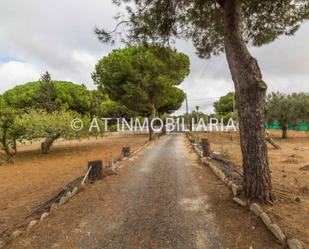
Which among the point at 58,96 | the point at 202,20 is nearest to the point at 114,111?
the point at 58,96

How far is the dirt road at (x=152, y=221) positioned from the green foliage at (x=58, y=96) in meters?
24.6

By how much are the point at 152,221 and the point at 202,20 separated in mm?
5110

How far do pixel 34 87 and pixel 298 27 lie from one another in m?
31.8

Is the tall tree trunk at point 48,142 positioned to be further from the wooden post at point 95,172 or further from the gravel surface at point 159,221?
the gravel surface at point 159,221

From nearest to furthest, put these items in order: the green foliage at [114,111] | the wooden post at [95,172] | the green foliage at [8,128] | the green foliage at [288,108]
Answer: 1. the wooden post at [95,172]
2. the green foliage at [8,128]
3. the green foliage at [288,108]
4. the green foliage at [114,111]

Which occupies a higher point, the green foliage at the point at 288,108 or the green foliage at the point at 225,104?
the green foliage at the point at 225,104

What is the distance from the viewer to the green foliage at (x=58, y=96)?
28.5 m

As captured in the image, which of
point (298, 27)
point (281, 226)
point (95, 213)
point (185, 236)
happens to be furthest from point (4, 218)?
point (298, 27)

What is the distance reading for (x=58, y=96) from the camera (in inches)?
1152

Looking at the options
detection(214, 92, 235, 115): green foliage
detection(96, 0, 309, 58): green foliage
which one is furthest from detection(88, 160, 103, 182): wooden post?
detection(214, 92, 235, 115): green foliage

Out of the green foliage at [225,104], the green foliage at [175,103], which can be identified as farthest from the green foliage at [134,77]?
the green foliage at [225,104]

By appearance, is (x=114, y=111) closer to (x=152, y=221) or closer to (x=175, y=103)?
(x=175, y=103)

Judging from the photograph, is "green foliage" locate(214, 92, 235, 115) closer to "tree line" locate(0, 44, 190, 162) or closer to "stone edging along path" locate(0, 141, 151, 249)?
"tree line" locate(0, 44, 190, 162)

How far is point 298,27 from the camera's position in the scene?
232 inches
